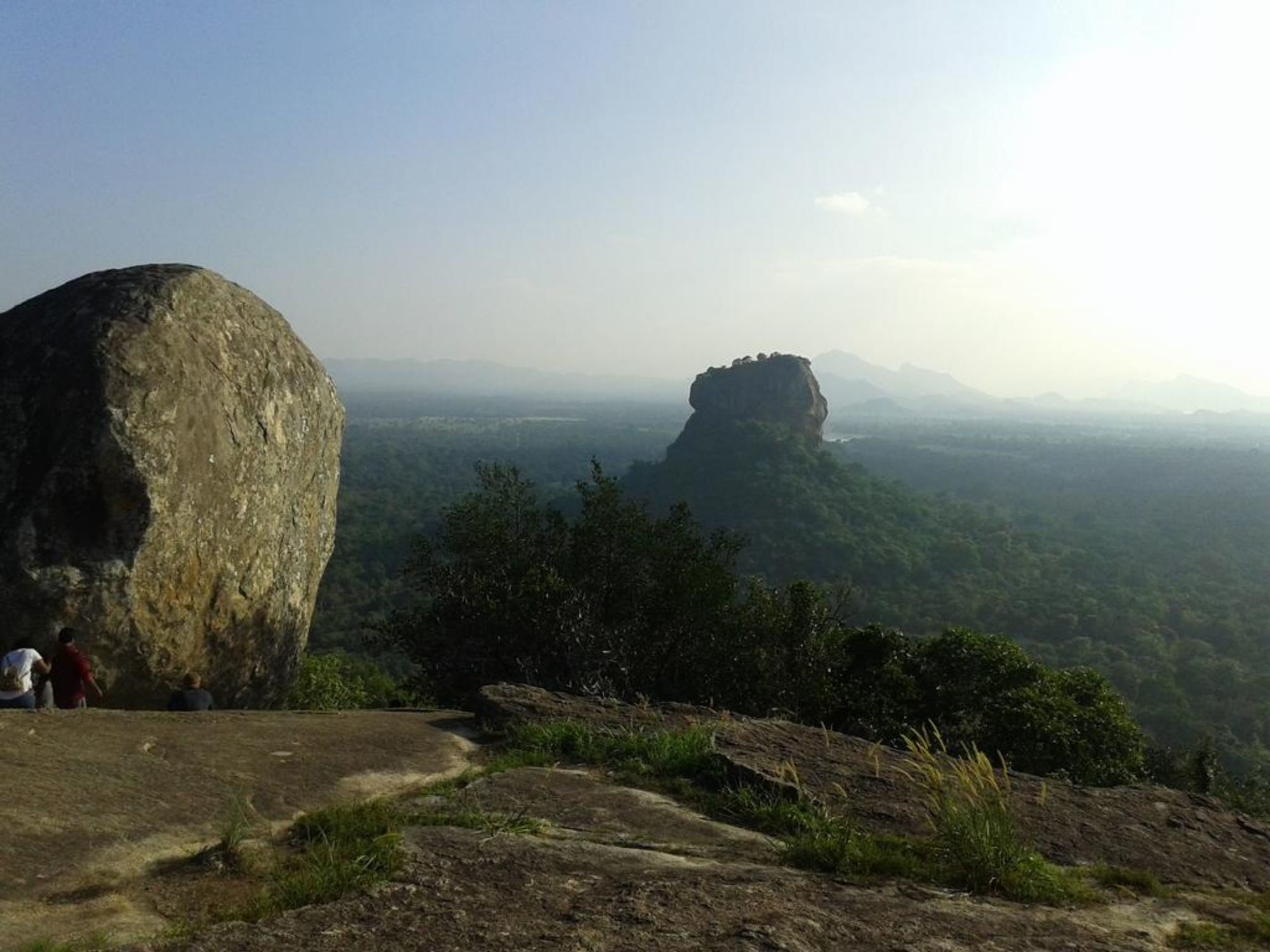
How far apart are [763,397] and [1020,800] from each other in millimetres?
126140

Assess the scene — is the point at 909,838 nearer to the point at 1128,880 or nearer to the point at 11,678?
the point at 1128,880

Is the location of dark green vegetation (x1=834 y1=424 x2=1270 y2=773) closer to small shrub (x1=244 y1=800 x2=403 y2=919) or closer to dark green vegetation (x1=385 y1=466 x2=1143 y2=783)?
dark green vegetation (x1=385 y1=466 x2=1143 y2=783)

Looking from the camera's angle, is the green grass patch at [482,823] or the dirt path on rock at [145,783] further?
the green grass patch at [482,823]

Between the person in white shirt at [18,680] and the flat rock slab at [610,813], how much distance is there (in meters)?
5.72

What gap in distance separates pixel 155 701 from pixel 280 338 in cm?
608

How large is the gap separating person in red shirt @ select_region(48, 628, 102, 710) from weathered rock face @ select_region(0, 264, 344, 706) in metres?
0.47

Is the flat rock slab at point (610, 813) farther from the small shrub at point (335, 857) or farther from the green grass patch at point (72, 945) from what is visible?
the green grass patch at point (72, 945)

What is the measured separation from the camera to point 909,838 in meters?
6.09

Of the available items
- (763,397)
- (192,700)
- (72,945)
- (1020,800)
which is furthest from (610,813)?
(763,397)

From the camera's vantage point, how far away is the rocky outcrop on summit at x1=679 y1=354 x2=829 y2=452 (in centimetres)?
13025

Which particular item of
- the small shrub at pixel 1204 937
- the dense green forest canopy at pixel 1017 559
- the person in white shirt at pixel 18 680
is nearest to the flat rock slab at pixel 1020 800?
the small shrub at pixel 1204 937

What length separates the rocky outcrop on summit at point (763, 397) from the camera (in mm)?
130250

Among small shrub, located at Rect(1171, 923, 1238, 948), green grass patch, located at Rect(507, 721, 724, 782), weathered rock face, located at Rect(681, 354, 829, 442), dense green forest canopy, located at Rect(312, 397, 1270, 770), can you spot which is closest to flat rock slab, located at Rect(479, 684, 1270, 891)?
green grass patch, located at Rect(507, 721, 724, 782)

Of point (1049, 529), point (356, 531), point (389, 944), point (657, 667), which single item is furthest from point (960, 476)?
point (389, 944)
